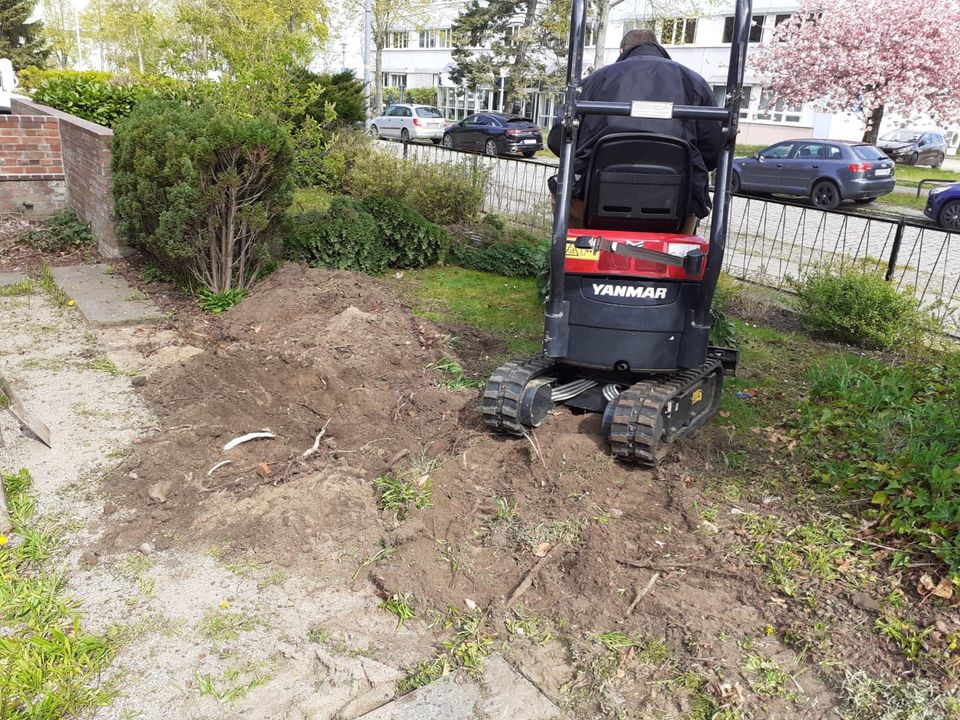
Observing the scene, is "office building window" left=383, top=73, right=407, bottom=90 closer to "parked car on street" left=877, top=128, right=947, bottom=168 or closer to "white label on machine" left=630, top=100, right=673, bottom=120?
"parked car on street" left=877, top=128, right=947, bottom=168

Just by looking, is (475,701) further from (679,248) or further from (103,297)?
(103,297)

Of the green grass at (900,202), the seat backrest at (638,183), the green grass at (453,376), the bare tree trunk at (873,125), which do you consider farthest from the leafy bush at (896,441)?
the bare tree trunk at (873,125)

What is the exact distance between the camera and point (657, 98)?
14.4 ft

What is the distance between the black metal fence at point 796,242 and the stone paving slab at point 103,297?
4.33 meters

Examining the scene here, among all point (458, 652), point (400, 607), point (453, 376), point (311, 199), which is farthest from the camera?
point (311, 199)

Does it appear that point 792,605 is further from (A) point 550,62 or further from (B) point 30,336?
(A) point 550,62

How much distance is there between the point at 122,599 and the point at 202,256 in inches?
175

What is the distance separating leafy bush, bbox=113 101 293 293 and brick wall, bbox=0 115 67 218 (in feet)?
9.53

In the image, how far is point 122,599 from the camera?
3469 millimetres

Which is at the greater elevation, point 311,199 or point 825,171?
point 825,171

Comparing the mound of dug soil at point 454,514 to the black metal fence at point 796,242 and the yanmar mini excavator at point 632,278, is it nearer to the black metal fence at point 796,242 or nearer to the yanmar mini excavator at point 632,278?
the yanmar mini excavator at point 632,278

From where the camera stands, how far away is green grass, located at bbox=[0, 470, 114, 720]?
9.32 feet

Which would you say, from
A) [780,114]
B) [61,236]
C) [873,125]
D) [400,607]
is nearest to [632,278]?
[400,607]

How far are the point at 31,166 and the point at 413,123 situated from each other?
24.4m
